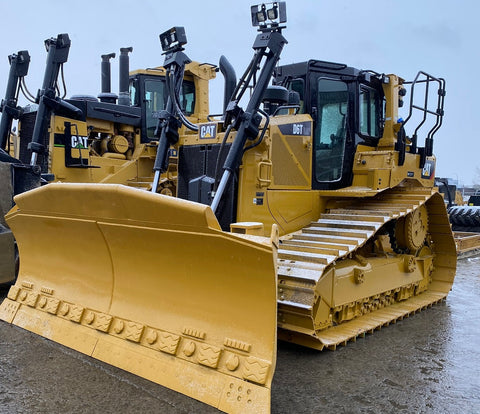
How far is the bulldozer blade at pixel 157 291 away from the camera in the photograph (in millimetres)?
3055

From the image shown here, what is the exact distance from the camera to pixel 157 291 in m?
3.62

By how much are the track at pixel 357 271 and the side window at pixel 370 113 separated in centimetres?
79

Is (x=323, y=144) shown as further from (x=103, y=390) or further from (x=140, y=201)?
(x=103, y=390)

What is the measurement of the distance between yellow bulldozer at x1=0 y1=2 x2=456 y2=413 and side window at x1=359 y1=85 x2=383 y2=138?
24mm

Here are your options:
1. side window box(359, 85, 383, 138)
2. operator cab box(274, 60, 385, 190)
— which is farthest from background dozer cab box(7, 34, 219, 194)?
side window box(359, 85, 383, 138)

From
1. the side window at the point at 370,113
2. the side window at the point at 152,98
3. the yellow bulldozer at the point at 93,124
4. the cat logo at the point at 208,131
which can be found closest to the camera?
the cat logo at the point at 208,131

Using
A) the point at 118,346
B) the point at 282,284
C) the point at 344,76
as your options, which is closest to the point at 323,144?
the point at 344,76

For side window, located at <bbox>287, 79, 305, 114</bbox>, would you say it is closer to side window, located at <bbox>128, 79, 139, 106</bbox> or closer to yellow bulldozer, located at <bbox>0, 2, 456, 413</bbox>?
yellow bulldozer, located at <bbox>0, 2, 456, 413</bbox>

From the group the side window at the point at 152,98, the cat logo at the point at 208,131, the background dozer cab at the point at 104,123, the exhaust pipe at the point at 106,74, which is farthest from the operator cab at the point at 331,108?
the exhaust pipe at the point at 106,74

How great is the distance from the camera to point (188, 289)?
11.3ft

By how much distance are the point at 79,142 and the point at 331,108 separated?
5262 mm

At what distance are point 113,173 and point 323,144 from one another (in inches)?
218

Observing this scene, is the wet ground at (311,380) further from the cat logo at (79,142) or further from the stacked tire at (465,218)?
the stacked tire at (465,218)

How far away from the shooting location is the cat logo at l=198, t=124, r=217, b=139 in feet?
16.6
